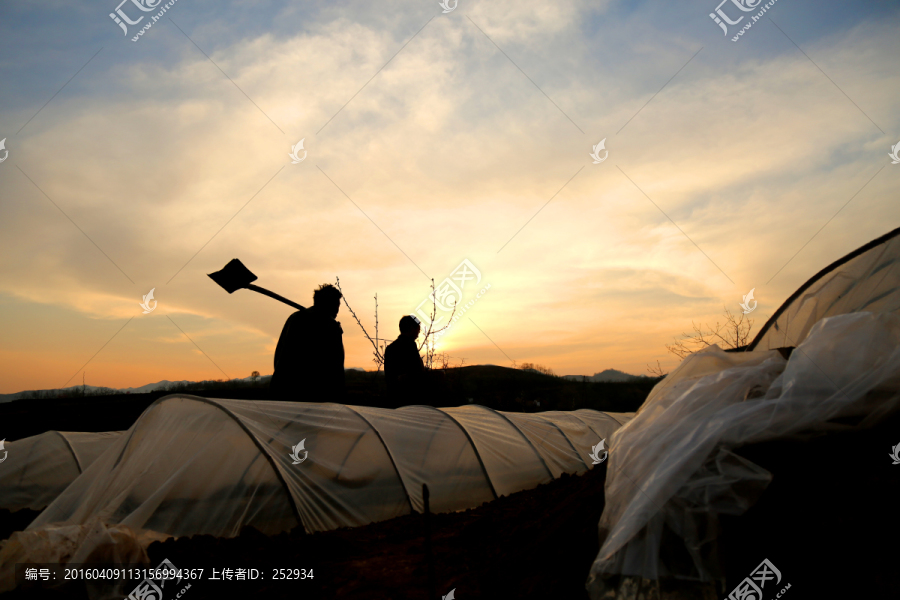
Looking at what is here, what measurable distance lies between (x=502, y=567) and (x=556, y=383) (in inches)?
1010

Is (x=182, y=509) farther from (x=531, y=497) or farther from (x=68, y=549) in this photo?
(x=531, y=497)

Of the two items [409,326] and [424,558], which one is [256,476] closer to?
[424,558]

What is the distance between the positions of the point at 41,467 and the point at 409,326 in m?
5.61

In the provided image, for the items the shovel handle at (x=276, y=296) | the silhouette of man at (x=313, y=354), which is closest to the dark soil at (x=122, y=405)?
the silhouette of man at (x=313, y=354)

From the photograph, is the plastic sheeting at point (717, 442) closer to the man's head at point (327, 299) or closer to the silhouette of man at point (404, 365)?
the man's head at point (327, 299)

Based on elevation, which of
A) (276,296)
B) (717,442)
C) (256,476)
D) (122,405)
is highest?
(122,405)

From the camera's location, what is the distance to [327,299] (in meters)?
5.86

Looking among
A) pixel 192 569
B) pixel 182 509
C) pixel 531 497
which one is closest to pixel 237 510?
pixel 182 509

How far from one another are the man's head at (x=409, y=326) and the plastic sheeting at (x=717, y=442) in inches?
169

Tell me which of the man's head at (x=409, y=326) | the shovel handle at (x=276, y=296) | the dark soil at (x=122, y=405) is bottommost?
the man's head at (x=409, y=326)

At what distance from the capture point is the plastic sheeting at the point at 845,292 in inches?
140

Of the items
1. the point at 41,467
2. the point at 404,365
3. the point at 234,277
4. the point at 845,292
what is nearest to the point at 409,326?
the point at 404,365

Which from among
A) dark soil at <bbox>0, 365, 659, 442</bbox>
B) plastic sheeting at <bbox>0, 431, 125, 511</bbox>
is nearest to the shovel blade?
dark soil at <bbox>0, 365, 659, 442</bbox>

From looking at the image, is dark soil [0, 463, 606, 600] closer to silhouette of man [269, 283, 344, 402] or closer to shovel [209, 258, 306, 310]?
silhouette of man [269, 283, 344, 402]
